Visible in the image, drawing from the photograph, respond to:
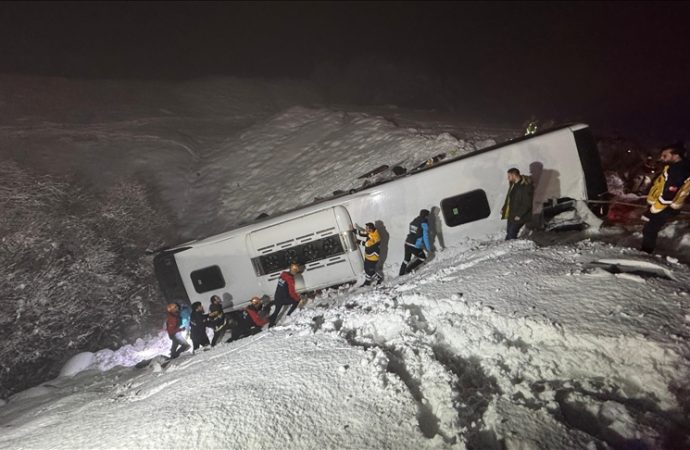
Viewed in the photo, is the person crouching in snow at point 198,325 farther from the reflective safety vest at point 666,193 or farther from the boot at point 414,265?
the reflective safety vest at point 666,193

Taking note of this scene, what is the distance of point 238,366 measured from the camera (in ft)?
13.6

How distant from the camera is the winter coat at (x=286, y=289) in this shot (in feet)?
23.5

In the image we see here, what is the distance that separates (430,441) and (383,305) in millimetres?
2020

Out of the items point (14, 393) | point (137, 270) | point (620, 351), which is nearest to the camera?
point (620, 351)

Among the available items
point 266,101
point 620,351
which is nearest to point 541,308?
point 620,351

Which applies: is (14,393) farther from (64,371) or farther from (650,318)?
(650,318)

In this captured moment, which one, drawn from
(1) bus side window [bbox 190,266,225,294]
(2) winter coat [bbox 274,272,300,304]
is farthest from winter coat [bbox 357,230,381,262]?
(1) bus side window [bbox 190,266,225,294]

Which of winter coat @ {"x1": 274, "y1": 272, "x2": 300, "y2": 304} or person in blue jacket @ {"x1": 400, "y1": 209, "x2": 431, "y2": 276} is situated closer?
person in blue jacket @ {"x1": 400, "y1": 209, "x2": 431, "y2": 276}

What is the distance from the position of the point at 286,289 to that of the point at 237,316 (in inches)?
62.7

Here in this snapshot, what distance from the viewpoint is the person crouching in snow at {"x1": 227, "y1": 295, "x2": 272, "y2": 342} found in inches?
291

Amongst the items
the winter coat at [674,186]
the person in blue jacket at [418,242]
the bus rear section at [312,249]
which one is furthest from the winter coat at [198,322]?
the winter coat at [674,186]

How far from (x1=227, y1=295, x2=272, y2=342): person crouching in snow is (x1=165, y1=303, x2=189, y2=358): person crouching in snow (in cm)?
150

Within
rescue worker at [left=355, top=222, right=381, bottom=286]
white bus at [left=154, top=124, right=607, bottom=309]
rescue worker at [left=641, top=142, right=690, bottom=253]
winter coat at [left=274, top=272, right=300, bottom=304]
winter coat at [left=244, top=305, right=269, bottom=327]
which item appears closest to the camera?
rescue worker at [left=641, top=142, right=690, bottom=253]

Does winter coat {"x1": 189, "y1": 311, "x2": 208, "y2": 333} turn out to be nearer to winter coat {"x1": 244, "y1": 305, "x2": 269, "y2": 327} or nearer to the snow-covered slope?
winter coat {"x1": 244, "y1": 305, "x2": 269, "y2": 327}
